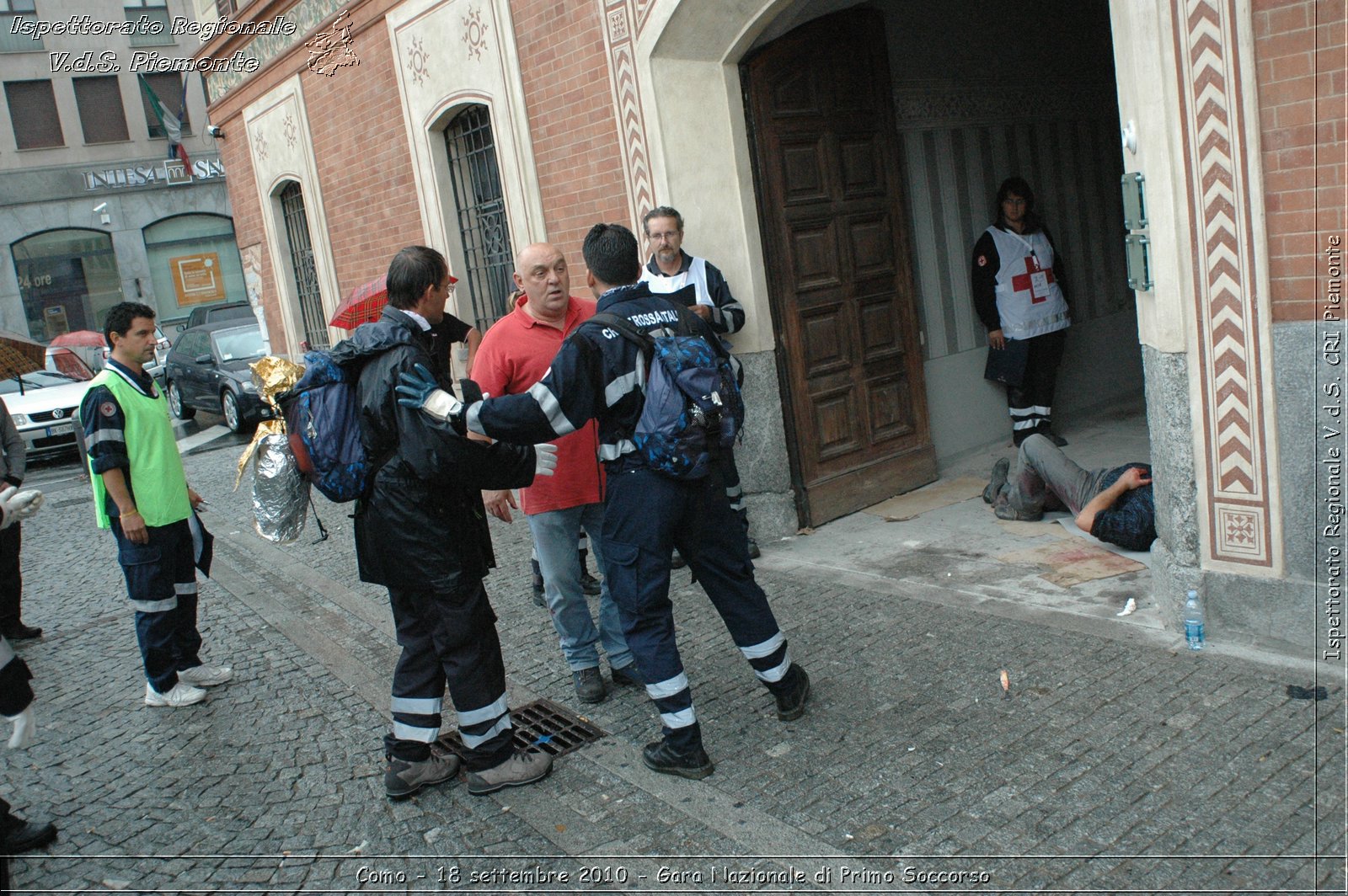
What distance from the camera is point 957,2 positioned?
8047 mm

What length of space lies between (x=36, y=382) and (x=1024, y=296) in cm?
1485

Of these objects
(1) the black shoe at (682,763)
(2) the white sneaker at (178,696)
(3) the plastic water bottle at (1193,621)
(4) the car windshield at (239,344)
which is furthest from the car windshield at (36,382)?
(3) the plastic water bottle at (1193,621)

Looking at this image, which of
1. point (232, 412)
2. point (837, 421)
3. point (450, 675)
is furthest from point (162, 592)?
point (232, 412)

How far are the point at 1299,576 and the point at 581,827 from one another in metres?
2.82

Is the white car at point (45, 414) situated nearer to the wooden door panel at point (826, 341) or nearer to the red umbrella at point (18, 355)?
the red umbrella at point (18, 355)

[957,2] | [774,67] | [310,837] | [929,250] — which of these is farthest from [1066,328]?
[310,837]

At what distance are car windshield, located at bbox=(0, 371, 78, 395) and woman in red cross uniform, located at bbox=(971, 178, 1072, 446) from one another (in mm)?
14324

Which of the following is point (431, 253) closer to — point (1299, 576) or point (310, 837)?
point (310, 837)

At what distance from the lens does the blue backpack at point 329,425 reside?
3.87m

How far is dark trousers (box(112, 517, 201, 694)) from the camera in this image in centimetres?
509

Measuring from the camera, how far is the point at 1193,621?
14.5 ft

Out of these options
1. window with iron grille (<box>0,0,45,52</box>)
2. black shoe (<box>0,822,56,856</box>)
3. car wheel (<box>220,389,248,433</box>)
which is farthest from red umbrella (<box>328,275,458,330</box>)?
window with iron grille (<box>0,0,45,52</box>)

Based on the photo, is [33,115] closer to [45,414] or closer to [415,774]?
[45,414]

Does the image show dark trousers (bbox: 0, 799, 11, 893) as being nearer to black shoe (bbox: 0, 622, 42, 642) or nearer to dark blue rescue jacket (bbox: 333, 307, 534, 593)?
dark blue rescue jacket (bbox: 333, 307, 534, 593)
